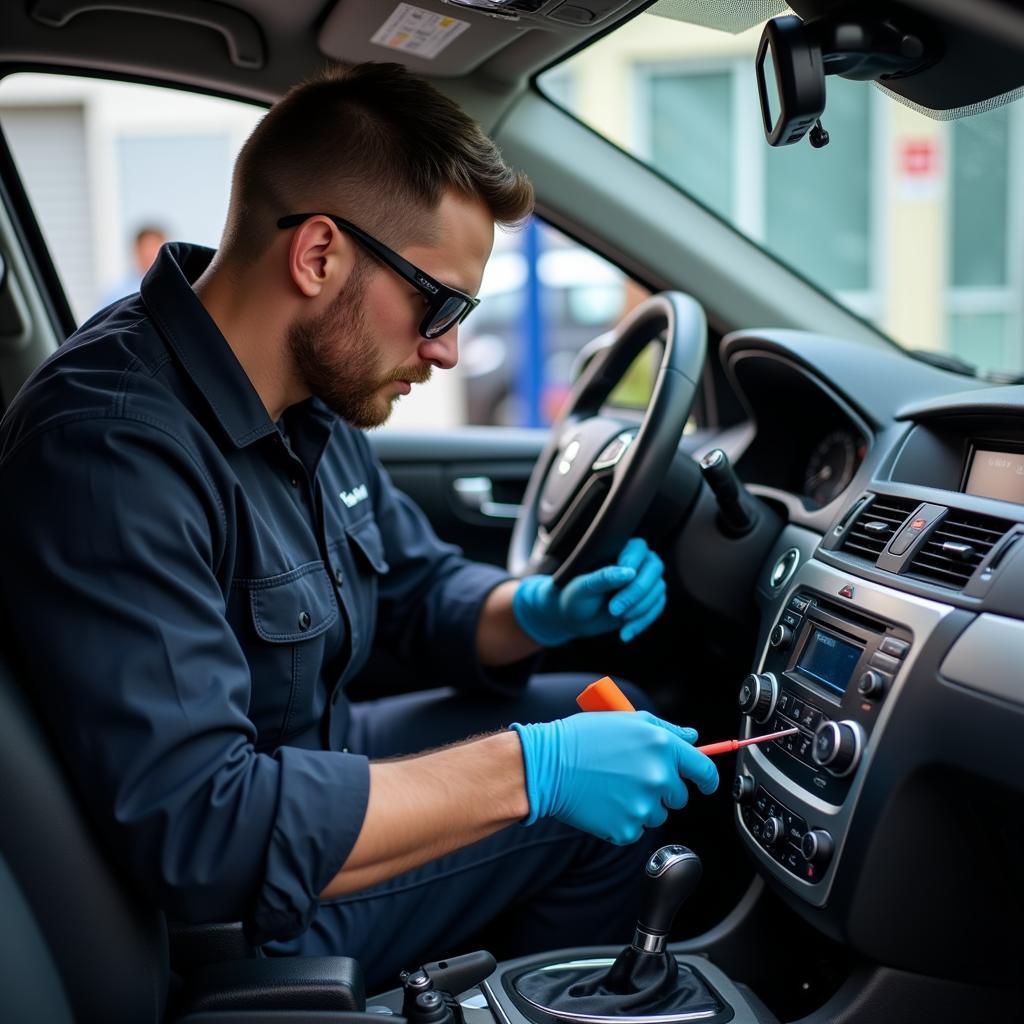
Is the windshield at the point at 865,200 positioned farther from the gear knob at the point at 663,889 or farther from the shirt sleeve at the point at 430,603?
the gear knob at the point at 663,889

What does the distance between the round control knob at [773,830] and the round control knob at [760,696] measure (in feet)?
0.39

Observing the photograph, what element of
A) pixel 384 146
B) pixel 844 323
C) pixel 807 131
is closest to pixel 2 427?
pixel 384 146

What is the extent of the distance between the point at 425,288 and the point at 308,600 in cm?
38

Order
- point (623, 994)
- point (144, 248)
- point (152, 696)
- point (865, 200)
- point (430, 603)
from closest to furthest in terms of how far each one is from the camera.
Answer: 1. point (152, 696)
2. point (623, 994)
3. point (430, 603)
4. point (144, 248)
5. point (865, 200)

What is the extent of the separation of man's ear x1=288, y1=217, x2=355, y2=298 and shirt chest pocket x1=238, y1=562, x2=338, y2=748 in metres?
0.32

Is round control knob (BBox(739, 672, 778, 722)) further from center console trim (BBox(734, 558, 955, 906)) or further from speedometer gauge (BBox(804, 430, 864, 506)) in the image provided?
speedometer gauge (BBox(804, 430, 864, 506))

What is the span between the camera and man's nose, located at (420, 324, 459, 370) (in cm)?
138

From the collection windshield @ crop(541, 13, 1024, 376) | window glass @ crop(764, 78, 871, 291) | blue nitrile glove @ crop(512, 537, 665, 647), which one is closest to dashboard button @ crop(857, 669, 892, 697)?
blue nitrile glove @ crop(512, 537, 665, 647)

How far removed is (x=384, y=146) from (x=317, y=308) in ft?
0.65

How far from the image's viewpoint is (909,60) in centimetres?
106

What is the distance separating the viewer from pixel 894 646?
1.23 metres

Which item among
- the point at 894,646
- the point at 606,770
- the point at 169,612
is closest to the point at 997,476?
the point at 894,646

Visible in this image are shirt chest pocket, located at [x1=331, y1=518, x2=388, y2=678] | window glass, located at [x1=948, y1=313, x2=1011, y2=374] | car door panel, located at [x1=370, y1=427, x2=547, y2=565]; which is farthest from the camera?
window glass, located at [x1=948, y1=313, x2=1011, y2=374]

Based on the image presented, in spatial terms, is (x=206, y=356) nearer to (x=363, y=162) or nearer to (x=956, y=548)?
(x=363, y=162)
